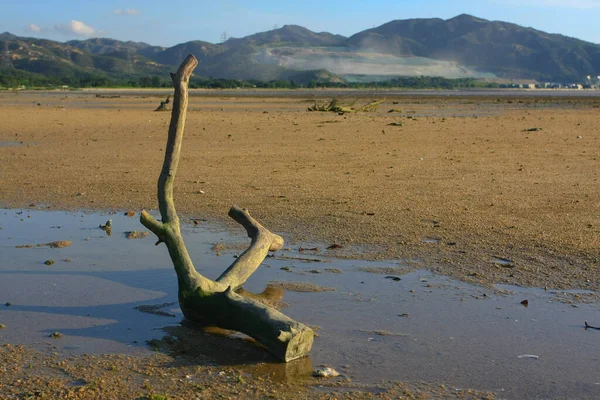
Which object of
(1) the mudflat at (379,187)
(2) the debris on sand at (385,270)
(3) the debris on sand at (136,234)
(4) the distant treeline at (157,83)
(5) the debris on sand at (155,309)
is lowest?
(5) the debris on sand at (155,309)

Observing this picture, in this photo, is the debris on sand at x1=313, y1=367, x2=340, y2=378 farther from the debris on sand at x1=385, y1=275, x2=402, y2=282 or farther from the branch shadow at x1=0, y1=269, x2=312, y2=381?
the debris on sand at x1=385, y1=275, x2=402, y2=282

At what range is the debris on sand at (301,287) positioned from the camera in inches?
271

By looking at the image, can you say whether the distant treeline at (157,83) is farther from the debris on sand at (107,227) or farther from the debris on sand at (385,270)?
the debris on sand at (385,270)

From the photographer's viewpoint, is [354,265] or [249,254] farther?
[354,265]

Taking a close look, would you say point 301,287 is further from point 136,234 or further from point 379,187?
point 379,187

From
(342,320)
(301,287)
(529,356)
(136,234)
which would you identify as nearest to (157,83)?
(136,234)

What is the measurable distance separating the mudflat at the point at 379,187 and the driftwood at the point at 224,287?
5.35 feet

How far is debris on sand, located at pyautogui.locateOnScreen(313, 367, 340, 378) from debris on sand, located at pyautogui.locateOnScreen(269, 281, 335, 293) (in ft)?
5.91

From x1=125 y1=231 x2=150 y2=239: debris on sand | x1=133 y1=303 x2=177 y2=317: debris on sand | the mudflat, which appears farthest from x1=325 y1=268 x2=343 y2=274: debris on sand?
x1=125 y1=231 x2=150 y2=239: debris on sand

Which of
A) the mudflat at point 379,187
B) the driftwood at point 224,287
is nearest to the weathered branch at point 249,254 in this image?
the driftwood at point 224,287

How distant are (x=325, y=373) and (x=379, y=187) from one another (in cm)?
744

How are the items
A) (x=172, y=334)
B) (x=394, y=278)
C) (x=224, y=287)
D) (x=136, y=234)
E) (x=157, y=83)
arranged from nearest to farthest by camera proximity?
(x=172, y=334)
(x=224, y=287)
(x=394, y=278)
(x=136, y=234)
(x=157, y=83)

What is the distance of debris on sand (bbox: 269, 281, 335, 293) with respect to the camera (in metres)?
6.88

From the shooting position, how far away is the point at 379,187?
12.2 metres
